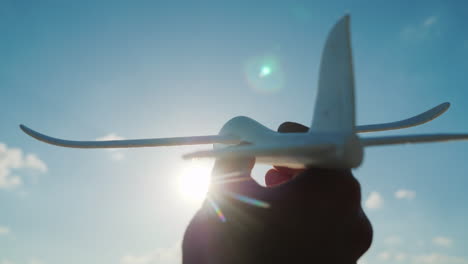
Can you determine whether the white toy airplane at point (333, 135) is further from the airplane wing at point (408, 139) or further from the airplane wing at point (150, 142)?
the airplane wing at point (150, 142)

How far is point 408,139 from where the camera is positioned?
10.4ft

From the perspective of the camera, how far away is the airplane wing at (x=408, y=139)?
3148mm

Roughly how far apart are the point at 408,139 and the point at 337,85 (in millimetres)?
828

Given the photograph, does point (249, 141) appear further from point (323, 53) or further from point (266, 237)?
point (323, 53)

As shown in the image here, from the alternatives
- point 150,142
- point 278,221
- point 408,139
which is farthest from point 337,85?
point 150,142

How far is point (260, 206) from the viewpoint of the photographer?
376cm

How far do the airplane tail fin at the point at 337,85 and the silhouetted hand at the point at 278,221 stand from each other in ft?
2.38

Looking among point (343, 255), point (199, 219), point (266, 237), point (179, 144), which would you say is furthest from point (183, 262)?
point (343, 255)

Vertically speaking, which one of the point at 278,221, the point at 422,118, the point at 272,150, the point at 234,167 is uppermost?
the point at 422,118

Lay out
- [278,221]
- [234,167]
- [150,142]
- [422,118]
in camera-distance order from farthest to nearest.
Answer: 1. [422,118]
2. [150,142]
3. [234,167]
4. [278,221]

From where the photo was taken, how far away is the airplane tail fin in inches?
122

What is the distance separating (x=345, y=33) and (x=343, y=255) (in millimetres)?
2708

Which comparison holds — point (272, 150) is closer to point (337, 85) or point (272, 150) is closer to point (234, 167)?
point (337, 85)

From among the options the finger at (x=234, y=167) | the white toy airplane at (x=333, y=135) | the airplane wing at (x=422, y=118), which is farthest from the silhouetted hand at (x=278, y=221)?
the airplane wing at (x=422, y=118)
